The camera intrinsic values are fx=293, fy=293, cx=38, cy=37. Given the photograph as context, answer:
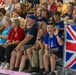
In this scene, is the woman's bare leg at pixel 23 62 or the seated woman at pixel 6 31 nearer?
the woman's bare leg at pixel 23 62

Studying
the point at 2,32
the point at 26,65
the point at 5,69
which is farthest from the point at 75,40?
the point at 2,32

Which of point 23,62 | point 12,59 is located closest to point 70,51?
A: point 23,62

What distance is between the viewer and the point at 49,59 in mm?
6219

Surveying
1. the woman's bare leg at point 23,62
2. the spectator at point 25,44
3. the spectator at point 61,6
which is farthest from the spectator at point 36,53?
the spectator at point 61,6

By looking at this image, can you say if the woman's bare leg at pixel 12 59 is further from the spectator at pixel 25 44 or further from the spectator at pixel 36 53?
the spectator at pixel 36 53

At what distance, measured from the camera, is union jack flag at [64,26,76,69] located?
5.82 metres

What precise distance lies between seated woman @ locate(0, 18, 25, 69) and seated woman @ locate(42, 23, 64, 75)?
1.07 metres

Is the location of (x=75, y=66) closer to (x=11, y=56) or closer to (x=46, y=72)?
(x=46, y=72)

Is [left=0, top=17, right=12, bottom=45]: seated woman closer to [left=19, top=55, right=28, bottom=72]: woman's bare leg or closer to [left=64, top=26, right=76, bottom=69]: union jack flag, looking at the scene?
[left=19, top=55, right=28, bottom=72]: woman's bare leg

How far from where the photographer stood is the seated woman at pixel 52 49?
6078 mm

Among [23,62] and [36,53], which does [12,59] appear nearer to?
[23,62]

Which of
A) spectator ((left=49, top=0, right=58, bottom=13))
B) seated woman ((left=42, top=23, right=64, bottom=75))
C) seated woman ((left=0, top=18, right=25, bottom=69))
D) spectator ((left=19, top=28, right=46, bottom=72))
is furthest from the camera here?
spectator ((left=49, top=0, right=58, bottom=13))

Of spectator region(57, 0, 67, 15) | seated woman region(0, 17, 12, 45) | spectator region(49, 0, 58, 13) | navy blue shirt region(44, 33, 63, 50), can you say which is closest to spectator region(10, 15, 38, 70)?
navy blue shirt region(44, 33, 63, 50)

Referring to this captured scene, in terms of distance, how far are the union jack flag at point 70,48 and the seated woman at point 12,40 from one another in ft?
5.19
